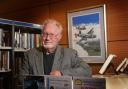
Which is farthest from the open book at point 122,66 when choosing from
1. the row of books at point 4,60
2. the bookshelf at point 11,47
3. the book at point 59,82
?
the book at point 59,82

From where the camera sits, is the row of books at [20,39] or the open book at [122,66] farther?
the row of books at [20,39]

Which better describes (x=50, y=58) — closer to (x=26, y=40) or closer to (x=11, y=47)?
(x=11, y=47)

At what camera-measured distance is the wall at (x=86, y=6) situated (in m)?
3.18

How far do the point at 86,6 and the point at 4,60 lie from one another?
152cm

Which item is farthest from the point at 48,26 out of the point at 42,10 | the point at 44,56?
the point at 42,10

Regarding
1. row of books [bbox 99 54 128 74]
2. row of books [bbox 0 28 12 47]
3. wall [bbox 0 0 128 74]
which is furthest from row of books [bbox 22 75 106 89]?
row of books [bbox 0 28 12 47]

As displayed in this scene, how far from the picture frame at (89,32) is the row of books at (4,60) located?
3.41ft

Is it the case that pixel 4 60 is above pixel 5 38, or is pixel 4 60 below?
below

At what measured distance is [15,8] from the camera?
479 centimetres

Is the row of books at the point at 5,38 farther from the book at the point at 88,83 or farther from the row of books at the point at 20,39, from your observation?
the book at the point at 88,83

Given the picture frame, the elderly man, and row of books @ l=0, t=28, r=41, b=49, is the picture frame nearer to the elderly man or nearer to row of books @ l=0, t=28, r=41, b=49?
row of books @ l=0, t=28, r=41, b=49

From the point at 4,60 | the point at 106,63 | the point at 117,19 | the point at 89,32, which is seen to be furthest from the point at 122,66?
the point at 4,60

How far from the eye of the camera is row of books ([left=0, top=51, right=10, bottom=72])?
11.2 feet

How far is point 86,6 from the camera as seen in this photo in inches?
141
